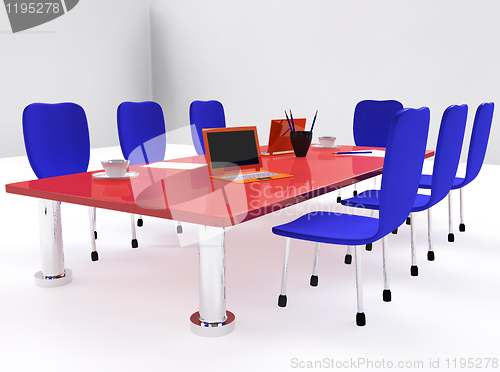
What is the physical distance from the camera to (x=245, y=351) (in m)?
2.05

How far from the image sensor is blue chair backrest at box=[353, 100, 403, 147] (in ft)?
14.8

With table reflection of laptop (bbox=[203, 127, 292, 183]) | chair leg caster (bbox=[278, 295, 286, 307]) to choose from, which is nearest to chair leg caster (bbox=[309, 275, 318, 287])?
chair leg caster (bbox=[278, 295, 286, 307])

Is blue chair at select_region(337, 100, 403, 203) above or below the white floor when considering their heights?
above

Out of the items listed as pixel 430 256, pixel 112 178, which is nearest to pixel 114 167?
pixel 112 178

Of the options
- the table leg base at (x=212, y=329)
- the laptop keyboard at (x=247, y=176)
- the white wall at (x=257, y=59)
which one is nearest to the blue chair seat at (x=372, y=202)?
the laptop keyboard at (x=247, y=176)

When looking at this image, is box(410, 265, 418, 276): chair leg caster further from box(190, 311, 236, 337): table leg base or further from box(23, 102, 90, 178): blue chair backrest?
box(23, 102, 90, 178): blue chair backrest

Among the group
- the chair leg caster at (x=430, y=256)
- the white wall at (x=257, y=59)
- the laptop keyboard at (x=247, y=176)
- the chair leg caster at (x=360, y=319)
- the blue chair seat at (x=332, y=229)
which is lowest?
the chair leg caster at (x=430, y=256)

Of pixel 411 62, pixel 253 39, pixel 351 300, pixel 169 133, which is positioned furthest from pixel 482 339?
pixel 169 133

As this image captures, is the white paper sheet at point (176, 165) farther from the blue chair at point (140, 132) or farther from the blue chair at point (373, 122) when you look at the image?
the blue chair at point (373, 122)

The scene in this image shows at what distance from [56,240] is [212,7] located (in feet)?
25.4

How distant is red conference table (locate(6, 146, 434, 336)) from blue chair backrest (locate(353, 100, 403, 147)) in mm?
1794

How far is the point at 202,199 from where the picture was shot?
76.4 inches

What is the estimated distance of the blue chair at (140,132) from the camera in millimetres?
3836

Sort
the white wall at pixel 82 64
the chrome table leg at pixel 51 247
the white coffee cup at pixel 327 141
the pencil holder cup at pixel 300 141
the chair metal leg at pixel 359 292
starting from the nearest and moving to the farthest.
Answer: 1. the chair metal leg at pixel 359 292
2. the chrome table leg at pixel 51 247
3. the pencil holder cup at pixel 300 141
4. the white coffee cup at pixel 327 141
5. the white wall at pixel 82 64
